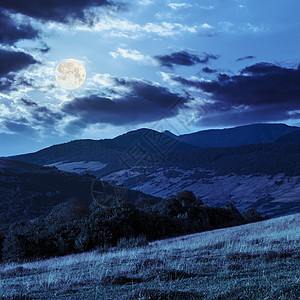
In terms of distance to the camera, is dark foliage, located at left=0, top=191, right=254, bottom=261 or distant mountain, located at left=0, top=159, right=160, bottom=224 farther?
distant mountain, located at left=0, top=159, right=160, bottom=224

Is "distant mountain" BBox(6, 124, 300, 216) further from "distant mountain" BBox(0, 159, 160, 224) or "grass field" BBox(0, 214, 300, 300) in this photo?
"grass field" BBox(0, 214, 300, 300)

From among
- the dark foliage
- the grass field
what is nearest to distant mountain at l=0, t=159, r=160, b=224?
the dark foliage

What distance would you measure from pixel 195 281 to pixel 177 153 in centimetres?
11559

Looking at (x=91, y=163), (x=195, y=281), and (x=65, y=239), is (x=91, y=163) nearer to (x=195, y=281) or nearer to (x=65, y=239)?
(x=65, y=239)

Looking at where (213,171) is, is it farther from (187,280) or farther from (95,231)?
(187,280)

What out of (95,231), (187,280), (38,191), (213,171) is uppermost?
(38,191)

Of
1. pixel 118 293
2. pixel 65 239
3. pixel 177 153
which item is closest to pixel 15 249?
pixel 65 239

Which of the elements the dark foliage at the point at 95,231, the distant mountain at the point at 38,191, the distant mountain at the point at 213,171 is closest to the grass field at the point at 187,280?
the dark foliage at the point at 95,231

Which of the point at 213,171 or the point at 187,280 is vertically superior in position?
the point at 213,171

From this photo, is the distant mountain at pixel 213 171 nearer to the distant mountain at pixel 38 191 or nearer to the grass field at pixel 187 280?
the distant mountain at pixel 38 191

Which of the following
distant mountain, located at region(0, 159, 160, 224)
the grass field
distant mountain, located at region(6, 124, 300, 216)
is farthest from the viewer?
distant mountain, located at region(6, 124, 300, 216)

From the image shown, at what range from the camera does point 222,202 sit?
221 feet

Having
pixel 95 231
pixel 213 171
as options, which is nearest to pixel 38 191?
pixel 95 231

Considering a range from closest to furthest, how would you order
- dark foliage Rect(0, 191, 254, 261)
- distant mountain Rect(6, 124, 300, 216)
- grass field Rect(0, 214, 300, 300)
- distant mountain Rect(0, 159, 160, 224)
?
grass field Rect(0, 214, 300, 300) < dark foliage Rect(0, 191, 254, 261) < distant mountain Rect(0, 159, 160, 224) < distant mountain Rect(6, 124, 300, 216)
